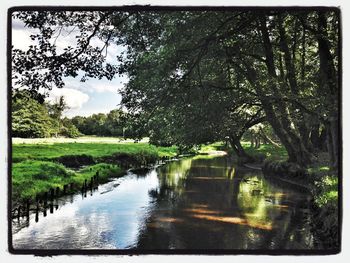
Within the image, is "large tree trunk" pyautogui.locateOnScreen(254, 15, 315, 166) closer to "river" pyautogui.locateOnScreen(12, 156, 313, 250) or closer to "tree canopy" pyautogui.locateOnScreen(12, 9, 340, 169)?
"tree canopy" pyautogui.locateOnScreen(12, 9, 340, 169)

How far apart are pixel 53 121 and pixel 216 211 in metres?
2.34

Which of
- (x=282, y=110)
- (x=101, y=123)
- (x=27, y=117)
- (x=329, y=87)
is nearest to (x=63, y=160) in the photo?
(x=101, y=123)

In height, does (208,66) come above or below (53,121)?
above

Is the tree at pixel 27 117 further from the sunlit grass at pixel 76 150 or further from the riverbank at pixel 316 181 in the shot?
the riverbank at pixel 316 181

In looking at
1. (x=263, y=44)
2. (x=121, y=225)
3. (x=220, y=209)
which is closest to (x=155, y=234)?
(x=121, y=225)

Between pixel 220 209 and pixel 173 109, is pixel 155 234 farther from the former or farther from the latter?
pixel 173 109

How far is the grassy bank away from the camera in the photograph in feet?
16.1

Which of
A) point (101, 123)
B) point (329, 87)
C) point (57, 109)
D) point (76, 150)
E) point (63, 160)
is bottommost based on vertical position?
point (63, 160)

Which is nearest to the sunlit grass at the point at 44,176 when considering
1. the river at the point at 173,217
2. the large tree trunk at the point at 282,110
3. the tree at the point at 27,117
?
the river at the point at 173,217

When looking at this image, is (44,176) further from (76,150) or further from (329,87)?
(329,87)

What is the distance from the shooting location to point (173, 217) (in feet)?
19.2

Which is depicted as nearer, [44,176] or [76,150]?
[44,176]

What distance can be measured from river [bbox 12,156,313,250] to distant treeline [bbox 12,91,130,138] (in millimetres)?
822

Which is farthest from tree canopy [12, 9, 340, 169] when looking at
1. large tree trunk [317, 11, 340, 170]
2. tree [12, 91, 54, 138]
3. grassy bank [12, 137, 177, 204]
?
grassy bank [12, 137, 177, 204]
